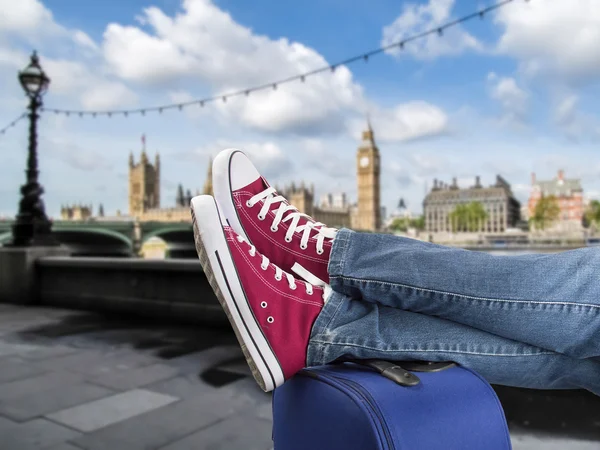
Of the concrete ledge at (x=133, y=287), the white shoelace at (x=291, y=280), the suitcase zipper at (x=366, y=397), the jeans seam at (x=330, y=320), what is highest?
the white shoelace at (x=291, y=280)

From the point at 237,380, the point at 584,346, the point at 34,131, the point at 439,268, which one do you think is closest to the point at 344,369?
the point at 439,268

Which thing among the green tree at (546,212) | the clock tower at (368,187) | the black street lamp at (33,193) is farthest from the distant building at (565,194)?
the black street lamp at (33,193)

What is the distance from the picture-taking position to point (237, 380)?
2760mm

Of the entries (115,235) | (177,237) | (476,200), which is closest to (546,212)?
(476,200)

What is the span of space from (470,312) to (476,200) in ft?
299

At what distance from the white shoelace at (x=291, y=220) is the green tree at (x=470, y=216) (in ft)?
264

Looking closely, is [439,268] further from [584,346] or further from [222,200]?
[222,200]

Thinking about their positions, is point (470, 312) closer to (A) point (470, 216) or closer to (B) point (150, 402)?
(B) point (150, 402)

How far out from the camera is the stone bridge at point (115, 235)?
3087 cm

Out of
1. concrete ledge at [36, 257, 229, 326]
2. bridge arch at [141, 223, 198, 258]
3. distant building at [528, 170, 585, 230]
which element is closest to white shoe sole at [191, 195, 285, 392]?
concrete ledge at [36, 257, 229, 326]

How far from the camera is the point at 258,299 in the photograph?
116 centimetres

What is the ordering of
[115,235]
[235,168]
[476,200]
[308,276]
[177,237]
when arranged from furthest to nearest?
[476,200], [177,237], [115,235], [235,168], [308,276]

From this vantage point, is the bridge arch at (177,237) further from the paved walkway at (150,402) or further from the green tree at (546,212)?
the green tree at (546,212)

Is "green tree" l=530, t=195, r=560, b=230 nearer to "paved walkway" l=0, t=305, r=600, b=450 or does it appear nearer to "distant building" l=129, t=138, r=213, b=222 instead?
"distant building" l=129, t=138, r=213, b=222
